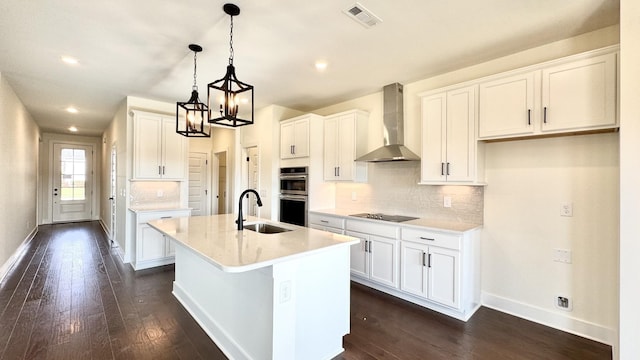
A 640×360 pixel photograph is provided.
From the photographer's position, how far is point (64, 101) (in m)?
4.90

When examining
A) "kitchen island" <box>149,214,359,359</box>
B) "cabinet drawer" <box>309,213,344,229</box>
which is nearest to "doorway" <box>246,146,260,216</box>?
"cabinet drawer" <box>309,213,344,229</box>

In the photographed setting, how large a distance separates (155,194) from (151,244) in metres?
0.89

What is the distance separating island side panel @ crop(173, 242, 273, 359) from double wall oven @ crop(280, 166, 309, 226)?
1.86m

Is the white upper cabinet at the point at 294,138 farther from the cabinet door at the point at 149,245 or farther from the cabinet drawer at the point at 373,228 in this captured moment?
the cabinet door at the point at 149,245

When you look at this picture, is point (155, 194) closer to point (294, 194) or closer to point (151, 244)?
point (151, 244)

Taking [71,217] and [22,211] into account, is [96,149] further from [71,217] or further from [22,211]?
[22,211]

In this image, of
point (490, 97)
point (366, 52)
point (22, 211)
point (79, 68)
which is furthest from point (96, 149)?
point (490, 97)

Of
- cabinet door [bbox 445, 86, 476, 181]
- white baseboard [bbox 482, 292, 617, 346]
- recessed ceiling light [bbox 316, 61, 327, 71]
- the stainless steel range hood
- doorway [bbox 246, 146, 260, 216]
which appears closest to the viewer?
white baseboard [bbox 482, 292, 617, 346]

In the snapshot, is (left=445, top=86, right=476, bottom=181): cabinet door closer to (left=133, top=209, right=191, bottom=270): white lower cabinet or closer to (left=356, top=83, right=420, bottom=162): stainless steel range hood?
(left=356, top=83, right=420, bottom=162): stainless steel range hood

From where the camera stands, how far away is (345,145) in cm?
424

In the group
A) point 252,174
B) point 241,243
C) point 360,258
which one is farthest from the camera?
point 252,174

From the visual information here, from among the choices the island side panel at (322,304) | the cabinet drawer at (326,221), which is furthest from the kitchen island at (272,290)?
the cabinet drawer at (326,221)

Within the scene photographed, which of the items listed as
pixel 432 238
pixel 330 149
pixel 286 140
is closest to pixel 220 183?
pixel 286 140

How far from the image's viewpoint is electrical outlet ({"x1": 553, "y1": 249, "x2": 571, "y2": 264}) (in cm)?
267
